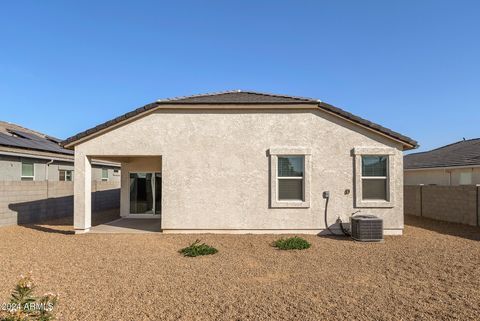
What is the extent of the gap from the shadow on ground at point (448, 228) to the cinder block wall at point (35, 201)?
17996 millimetres

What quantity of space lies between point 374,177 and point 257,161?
14.5ft

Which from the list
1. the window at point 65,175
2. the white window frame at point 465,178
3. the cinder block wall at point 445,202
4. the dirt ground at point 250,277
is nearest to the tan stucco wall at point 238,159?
the dirt ground at point 250,277

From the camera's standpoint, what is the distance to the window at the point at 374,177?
11.4m

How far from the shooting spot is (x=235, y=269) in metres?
7.36

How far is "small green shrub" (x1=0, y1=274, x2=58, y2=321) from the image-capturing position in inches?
167

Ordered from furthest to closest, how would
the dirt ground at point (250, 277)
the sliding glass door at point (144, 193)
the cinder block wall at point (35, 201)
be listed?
the sliding glass door at point (144, 193) < the cinder block wall at point (35, 201) < the dirt ground at point (250, 277)

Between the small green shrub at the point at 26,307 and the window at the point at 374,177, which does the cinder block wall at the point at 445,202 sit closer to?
the window at the point at 374,177

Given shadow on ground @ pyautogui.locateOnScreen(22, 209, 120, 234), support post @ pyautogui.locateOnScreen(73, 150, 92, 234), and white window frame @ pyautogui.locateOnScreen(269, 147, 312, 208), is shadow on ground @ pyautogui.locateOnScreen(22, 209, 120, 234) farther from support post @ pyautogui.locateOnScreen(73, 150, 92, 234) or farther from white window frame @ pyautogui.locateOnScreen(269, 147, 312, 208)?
white window frame @ pyautogui.locateOnScreen(269, 147, 312, 208)

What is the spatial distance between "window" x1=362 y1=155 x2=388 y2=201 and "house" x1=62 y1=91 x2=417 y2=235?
0.04 m

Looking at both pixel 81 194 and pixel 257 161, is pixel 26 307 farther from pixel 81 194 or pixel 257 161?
pixel 257 161

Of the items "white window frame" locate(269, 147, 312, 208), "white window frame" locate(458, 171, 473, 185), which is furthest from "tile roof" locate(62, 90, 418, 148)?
"white window frame" locate(458, 171, 473, 185)

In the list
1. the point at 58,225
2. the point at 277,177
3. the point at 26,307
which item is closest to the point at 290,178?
the point at 277,177

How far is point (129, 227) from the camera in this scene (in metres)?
13.2

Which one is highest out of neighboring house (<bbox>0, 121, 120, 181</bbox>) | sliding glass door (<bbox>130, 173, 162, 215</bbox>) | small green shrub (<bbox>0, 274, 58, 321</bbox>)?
neighboring house (<bbox>0, 121, 120, 181</bbox>)
